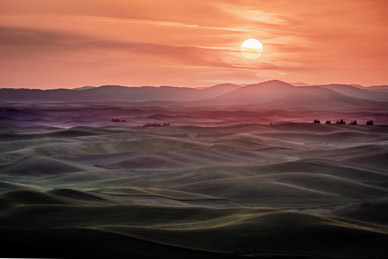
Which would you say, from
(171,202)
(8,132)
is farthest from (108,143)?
(171,202)

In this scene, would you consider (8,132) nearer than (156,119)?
Yes

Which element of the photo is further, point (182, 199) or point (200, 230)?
Answer: point (182, 199)

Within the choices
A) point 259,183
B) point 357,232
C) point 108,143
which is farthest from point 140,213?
point 108,143

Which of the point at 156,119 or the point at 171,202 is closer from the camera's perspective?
the point at 171,202

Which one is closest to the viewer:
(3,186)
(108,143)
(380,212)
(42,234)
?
(42,234)

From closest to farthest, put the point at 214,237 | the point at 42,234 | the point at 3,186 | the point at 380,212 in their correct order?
1. the point at 42,234
2. the point at 214,237
3. the point at 380,212
4. the point at 3,186

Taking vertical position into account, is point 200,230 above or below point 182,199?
above

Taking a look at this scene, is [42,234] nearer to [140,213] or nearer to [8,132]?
[140,213]

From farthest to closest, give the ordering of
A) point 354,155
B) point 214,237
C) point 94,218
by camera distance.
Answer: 1. point 354,155
2. point 94,218
3. point 214,237

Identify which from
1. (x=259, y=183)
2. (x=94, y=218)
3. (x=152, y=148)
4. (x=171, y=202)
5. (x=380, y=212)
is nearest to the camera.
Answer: (x=94, y=218)

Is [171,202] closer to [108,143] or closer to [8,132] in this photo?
[108,143]
